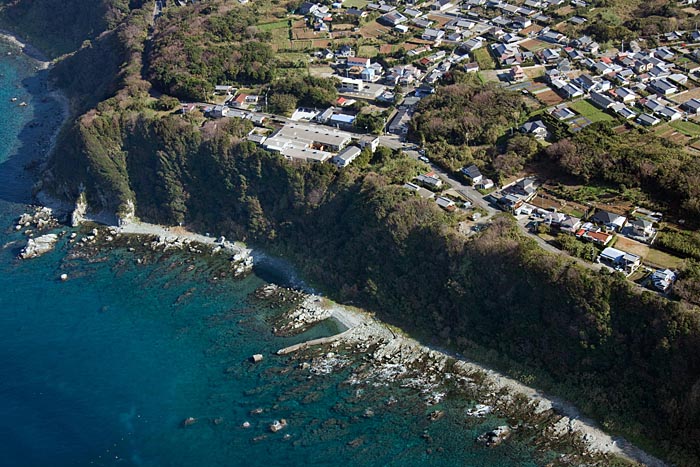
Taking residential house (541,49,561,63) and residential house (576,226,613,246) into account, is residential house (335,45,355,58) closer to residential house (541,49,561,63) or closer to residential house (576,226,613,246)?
residential house (541,49,561,63)

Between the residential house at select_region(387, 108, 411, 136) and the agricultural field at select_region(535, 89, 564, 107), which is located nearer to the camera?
the residential house at select_region(387, 108, 411, 136)

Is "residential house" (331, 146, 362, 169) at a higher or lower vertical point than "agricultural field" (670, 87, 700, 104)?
lower

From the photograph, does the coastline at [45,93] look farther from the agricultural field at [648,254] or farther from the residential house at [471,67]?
the agricultural field at [648,254]

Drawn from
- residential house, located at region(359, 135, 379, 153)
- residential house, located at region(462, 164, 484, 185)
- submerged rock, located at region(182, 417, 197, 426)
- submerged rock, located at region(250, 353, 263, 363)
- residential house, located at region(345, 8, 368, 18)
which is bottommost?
submerged rock, located at region(182, 417, 197, 426)

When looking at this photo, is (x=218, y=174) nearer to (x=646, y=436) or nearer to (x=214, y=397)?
(x=214, y=397)

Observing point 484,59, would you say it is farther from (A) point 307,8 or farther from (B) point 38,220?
(B) point 38,220

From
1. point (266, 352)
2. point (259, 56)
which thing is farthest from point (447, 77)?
point (266, 352)

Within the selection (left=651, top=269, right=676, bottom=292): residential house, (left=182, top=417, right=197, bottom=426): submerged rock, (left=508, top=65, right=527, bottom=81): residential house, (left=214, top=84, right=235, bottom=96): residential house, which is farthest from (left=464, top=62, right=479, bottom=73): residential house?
(left=182, top=417, right=197, bottom=426): submerged rock
